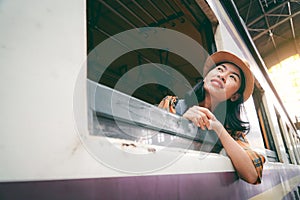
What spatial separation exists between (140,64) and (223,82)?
199 cm

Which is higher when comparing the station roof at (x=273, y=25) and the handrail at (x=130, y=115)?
the station roof at (x=273, y=25)

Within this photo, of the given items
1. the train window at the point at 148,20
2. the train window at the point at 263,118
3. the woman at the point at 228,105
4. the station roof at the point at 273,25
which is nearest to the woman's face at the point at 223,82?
the woman at the point at 228,105

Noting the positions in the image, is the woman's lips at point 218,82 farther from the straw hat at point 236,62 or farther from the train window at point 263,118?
the train window at point 263,118

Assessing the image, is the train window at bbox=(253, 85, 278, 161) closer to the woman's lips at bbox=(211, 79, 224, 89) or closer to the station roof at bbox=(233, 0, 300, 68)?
the woman's lips at bbox=(211, 79, 224, 89)

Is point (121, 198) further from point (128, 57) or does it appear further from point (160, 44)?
point (128, 57)

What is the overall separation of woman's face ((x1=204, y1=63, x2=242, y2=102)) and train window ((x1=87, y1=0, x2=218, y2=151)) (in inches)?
9.3

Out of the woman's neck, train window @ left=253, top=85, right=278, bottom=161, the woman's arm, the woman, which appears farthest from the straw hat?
train window @ left=253, top=85, right=278, bottom=161

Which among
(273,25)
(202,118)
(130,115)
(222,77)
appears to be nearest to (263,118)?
(222,77)

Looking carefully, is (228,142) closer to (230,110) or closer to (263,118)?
(230,110)

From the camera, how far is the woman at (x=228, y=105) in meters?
0.87

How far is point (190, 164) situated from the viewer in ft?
2.18

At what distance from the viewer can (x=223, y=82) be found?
3.42ft

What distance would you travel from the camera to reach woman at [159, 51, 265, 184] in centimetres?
87

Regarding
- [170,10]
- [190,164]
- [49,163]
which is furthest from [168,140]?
[170,10]
